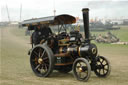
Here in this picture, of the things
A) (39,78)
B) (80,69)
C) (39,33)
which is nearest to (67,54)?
(80,69)

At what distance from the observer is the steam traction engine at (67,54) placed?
698cm

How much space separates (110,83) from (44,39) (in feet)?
10.7

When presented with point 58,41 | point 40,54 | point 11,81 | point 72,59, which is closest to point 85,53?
point 72,59

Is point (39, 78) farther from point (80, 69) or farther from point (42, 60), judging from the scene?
point (80, 69)

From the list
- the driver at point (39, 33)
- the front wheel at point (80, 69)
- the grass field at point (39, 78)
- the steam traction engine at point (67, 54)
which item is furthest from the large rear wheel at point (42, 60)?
the front wheel at point (80, 69)

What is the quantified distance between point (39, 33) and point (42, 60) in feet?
4.51

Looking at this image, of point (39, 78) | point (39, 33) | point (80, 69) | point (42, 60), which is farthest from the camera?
point (39, 33)

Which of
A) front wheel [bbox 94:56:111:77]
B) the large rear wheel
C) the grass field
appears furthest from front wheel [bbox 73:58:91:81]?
the large rear wheel

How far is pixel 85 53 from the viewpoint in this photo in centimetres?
700

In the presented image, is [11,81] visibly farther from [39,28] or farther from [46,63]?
[39,28]

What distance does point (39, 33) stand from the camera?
8727 millimetres

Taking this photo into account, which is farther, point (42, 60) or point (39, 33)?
point (39, 33)

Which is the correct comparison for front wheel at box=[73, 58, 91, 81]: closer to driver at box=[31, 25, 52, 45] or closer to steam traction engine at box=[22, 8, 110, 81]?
steam traction engine at box=[22, 8, 110, 81]

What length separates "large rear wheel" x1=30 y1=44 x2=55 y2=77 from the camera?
739 cm
